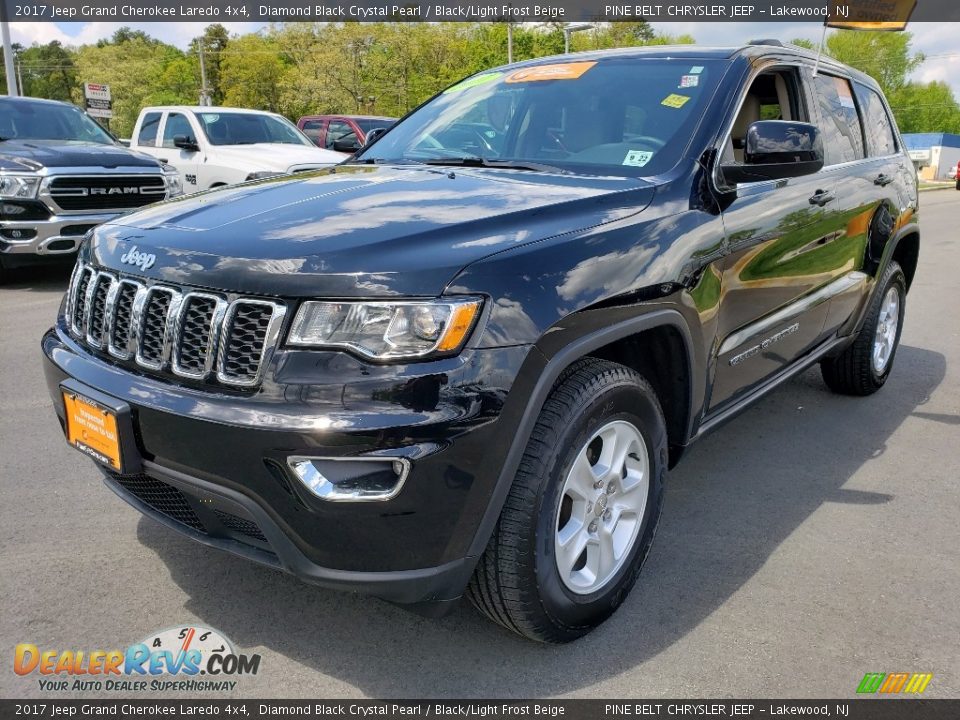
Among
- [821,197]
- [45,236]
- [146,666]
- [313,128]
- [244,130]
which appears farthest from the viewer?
[313,128]

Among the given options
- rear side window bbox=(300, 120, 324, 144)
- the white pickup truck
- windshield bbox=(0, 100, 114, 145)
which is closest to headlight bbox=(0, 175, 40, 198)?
windshield bbox=(0, 100, 114, 145)

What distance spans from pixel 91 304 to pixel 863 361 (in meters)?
4.14

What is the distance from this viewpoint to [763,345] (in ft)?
11.1

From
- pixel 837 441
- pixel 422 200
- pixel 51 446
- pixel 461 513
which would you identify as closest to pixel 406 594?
pixel 461 513

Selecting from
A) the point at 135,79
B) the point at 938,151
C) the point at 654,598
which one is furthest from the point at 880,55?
the point at 654,598

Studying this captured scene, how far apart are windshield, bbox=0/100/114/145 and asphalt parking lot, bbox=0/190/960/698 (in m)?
5.67

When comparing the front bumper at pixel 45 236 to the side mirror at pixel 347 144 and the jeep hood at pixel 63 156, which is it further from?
the side mirror at pixel 347 144

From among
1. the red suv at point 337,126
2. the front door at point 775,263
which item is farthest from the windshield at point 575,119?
the red suv at point 337,126

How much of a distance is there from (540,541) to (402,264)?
84 cm

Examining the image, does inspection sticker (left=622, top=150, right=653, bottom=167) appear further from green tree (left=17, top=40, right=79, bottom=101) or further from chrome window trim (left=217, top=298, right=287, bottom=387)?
green tree (left=17, top=40, right=79, bottom=101)

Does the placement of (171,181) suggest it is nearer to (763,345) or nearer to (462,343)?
(763,345)

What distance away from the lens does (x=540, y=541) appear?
7.36 feet

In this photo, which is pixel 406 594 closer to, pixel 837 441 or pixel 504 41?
pixel 837 441

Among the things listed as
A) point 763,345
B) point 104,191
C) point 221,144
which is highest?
point 221,144
